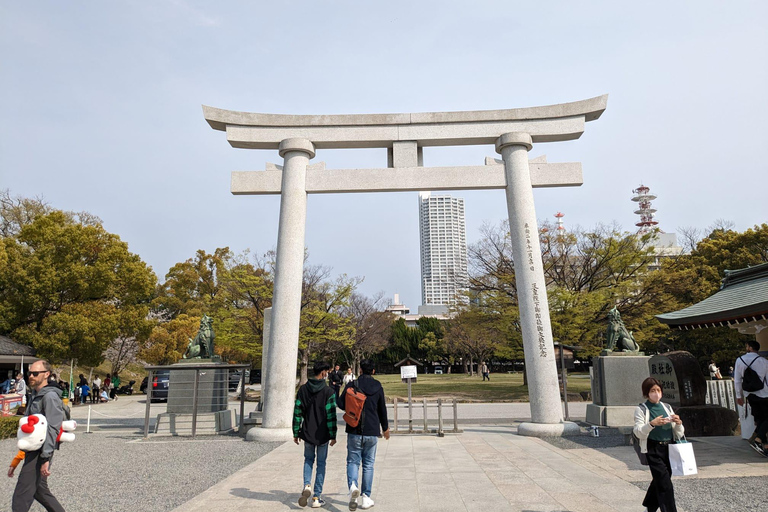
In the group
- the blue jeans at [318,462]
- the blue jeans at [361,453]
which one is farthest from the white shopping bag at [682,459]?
the blue jeans at [318,462]

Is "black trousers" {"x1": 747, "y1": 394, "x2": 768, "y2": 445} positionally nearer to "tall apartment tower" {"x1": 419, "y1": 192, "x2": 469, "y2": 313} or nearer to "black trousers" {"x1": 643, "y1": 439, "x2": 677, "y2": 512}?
"black trousers" {"x1": 643, "y1": 439, "x2": 677, "y2": 512}

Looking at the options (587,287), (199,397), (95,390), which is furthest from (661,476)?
(95,390)

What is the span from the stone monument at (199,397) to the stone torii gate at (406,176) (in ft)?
6.70

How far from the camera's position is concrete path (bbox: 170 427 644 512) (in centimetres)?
545

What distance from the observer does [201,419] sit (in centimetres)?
1222

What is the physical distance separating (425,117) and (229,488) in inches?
345

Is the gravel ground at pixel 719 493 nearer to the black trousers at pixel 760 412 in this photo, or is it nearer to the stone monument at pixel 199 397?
the black trousers at pixel 760 412

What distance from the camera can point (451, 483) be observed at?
6.46m

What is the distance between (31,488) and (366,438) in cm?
309

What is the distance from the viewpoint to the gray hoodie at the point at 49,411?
14.6 ft

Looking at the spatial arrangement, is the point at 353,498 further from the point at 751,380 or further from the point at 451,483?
the point at 751,380

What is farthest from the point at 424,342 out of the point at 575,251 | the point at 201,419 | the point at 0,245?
the point at 201,419

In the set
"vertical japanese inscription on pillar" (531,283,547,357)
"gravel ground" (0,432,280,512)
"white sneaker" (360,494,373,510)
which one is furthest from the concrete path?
"vertical japanese inscription on pillar" (531,283,547,357)

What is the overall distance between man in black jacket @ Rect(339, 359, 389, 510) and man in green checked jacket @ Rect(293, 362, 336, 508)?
0.69 feet
